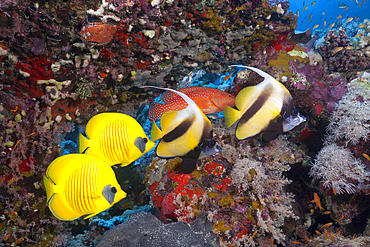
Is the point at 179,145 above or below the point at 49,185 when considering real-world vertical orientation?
above

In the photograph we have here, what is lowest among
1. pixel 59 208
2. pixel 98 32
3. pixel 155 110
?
pixel 59 208

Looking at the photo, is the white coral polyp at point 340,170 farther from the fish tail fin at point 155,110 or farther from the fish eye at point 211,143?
the fish tail fin at point 155,110

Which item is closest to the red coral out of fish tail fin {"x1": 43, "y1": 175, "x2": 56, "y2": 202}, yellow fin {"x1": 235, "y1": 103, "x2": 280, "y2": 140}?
yellow fin {"x1": 235, "y1": 103, "x2": 280, "y2": 140}

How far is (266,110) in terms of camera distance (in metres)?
1.71

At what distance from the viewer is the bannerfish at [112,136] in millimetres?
1646

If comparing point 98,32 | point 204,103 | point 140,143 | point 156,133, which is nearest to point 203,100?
Result: point 204,103

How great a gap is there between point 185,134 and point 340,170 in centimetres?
314

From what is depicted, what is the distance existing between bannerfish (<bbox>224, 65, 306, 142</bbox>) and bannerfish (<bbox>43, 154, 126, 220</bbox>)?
4.29 ft

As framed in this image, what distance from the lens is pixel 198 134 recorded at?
165 cm

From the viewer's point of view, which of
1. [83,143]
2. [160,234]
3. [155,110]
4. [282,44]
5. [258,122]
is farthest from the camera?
[282,44]

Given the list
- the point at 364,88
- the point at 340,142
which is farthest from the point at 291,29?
the point at 340,142

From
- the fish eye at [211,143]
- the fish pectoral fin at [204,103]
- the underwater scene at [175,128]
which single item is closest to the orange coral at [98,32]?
the underwater scene at [175,128]

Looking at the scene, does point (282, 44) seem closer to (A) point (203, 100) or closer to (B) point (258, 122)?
(A) point (203, 100)

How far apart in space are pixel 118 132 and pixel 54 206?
809 mm
